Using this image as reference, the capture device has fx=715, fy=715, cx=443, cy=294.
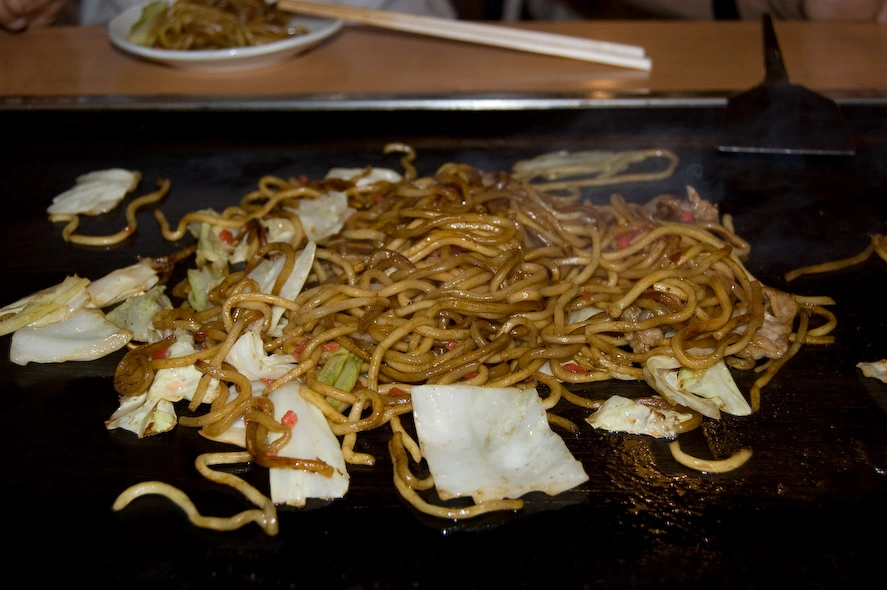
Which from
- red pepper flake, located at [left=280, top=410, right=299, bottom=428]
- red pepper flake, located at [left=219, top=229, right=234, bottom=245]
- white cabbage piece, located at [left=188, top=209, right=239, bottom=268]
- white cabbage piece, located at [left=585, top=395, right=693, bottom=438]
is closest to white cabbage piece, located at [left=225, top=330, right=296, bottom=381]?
red pepper flake, located at [left=280, top=410, right=299, bottom=428]

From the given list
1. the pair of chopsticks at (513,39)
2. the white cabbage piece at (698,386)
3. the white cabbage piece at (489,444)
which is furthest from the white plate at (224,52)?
the white cabbage piece at (698,386)

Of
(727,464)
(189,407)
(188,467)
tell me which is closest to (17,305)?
(189,407)

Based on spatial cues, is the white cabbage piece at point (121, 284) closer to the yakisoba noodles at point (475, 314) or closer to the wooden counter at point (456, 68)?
the yakisoba noodles at point (475, 314)

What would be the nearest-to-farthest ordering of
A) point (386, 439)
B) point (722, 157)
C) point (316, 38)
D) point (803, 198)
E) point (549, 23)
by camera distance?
point (386, 439), point (803, 198), point (722, 157), point (316, 38), point (549, 23)

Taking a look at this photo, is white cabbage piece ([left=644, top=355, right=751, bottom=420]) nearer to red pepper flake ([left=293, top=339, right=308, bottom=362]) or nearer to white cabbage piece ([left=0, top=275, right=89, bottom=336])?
red pepper flake ([left=293, top=339, right=308, bottom=362])

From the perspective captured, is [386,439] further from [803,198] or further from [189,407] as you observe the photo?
[803,198]

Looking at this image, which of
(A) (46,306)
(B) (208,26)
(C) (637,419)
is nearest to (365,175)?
(A) (46,306)
